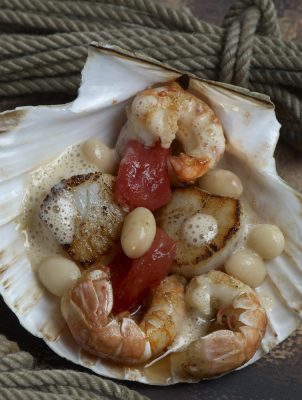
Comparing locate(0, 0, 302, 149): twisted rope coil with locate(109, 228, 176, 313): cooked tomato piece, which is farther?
locate(0, 0, 302, 149): twisted rope coil

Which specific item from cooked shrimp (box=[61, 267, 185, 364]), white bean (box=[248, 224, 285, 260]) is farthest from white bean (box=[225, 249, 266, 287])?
cooked shrimp (box=[61, 267, 185, 364])

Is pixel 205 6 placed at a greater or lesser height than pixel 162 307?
greater

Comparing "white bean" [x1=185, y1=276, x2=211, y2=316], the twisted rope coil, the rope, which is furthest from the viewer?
the twisted rope coil

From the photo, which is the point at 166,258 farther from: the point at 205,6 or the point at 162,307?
the point at 205,6

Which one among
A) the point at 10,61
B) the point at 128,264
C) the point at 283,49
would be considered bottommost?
the point at 128,264

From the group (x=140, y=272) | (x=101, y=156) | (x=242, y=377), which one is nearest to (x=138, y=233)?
(x=140, y=272)

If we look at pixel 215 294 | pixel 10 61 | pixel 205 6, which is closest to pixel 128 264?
pixel 215 294

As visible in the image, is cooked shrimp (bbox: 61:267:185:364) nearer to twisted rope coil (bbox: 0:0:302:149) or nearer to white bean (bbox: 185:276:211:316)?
white bean (bbox: 185:276:211:316)

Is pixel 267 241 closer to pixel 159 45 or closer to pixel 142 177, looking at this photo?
pixel 142 177
